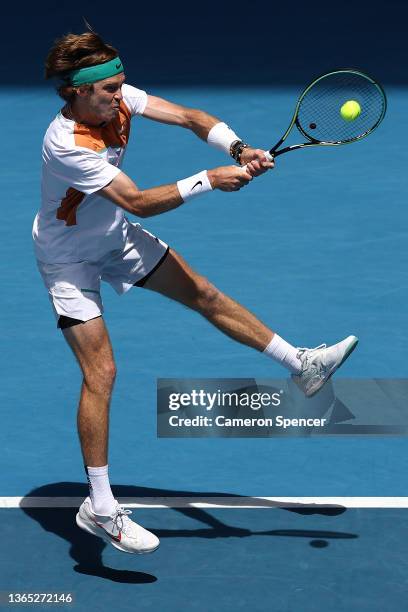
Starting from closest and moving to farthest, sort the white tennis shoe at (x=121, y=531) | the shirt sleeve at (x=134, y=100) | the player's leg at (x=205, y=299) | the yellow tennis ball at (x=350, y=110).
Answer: the white tennis shoe at (x=121, y=531)
the shirt sleeve at (x=134, y=100)
the player's leg at (x=205, y=299)
the yellow tennis ball at (x=350, y=110)

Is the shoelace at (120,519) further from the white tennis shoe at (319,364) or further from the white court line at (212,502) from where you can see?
the white tennis shoe at (319,364)

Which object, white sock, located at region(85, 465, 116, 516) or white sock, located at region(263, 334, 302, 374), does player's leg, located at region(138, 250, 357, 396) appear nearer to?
white sock, located at region(263, 334, 302, 374)

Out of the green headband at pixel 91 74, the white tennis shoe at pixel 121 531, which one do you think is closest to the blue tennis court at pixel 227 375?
the white tennis shoe at pixel 121 531

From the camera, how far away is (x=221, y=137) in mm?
7355

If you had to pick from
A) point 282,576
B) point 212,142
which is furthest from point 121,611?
point 212,142

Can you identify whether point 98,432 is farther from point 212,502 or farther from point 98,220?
point 98,220

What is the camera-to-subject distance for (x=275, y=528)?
712 cm

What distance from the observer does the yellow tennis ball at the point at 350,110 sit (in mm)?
7797

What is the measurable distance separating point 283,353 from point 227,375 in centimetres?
113

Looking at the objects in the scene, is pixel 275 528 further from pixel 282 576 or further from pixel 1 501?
pixel 1 501

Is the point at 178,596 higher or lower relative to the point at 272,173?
lower

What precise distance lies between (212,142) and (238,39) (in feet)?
21.7

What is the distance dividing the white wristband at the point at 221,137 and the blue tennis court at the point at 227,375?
1646 mm

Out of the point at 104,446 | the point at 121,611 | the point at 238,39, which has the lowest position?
the point at 121,611
